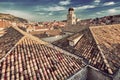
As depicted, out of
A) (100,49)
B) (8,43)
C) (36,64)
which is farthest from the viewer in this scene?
(8,43)

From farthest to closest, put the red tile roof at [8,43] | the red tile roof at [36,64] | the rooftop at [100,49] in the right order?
the rooftop at [100,49]
the red tile roof at [8,43]
the red tile roof at [36,64]

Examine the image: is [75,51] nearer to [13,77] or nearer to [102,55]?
[102,55]

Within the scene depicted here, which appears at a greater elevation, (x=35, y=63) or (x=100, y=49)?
(x=100, y=49)

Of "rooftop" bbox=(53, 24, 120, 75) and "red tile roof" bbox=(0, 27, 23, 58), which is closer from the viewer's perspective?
"red tile roof" bbox=(0, 27, 23, 58)

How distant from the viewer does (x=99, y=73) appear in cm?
1021

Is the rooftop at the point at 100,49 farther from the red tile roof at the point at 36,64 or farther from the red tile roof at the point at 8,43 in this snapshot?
the red tile roof at the point at 8,43

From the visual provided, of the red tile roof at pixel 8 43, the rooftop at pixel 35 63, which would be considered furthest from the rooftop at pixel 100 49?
the red tile roof at pixel 8 43

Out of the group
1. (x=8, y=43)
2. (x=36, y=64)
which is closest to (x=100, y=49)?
(x=36, y=64)

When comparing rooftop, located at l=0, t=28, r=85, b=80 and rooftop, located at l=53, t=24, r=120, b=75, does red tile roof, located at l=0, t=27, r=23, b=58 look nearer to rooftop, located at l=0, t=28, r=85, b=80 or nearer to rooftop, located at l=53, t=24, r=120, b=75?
rooftop, located at l=0, t=28, r=85, b=80

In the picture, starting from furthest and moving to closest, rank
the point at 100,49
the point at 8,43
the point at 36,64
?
the point at 8,43, the point at 100,49, the point at 36,64

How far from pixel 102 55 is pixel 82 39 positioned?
483cm

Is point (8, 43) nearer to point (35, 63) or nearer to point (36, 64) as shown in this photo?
point (35, 63)

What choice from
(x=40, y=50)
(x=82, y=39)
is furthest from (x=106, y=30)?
(x=40, y=50)

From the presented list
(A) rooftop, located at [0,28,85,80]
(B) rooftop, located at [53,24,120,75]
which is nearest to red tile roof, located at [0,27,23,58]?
(A) rooftop, located at [0,28,85,80]
